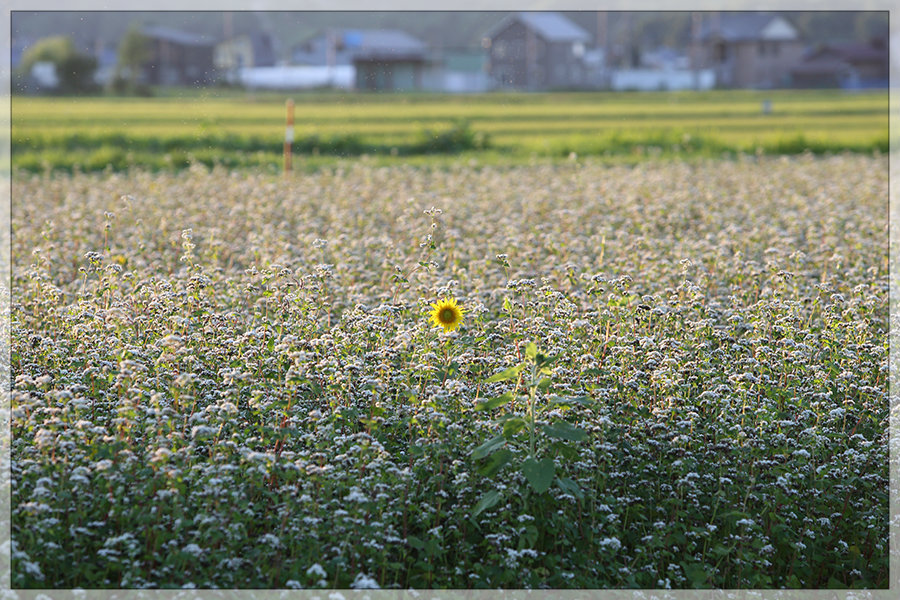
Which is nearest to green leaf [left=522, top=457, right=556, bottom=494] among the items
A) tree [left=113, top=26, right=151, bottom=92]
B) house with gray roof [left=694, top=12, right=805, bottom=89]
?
tree [left=113, top=26, right=151, bottom=92]

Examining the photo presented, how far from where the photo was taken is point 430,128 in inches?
947

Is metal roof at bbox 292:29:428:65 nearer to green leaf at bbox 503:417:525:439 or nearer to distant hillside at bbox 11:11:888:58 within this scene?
distant hillside at bbox 11:11:888:58

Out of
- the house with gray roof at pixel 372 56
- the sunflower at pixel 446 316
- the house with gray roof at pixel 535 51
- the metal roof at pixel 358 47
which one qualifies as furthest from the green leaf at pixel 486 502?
the house with gray roof at pixel 535 51

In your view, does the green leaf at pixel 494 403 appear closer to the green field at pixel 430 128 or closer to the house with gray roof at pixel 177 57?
the green field at pixel 430 128

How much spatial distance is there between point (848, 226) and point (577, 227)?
2559 mm

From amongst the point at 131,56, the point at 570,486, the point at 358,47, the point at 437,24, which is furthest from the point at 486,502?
the point at 437,24

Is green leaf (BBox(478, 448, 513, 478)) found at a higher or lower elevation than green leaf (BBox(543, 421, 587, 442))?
lower

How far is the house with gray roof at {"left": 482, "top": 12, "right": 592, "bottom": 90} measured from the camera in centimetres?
7069

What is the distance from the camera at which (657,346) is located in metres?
5.73

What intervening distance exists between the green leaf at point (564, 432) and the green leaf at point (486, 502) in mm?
354

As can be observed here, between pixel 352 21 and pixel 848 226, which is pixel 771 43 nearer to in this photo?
pixel 352 21

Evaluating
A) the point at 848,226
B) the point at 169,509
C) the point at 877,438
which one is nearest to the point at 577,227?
the point at 848,226

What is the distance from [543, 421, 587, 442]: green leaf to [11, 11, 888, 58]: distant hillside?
66490 millimetres

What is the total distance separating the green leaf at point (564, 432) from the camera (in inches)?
175
